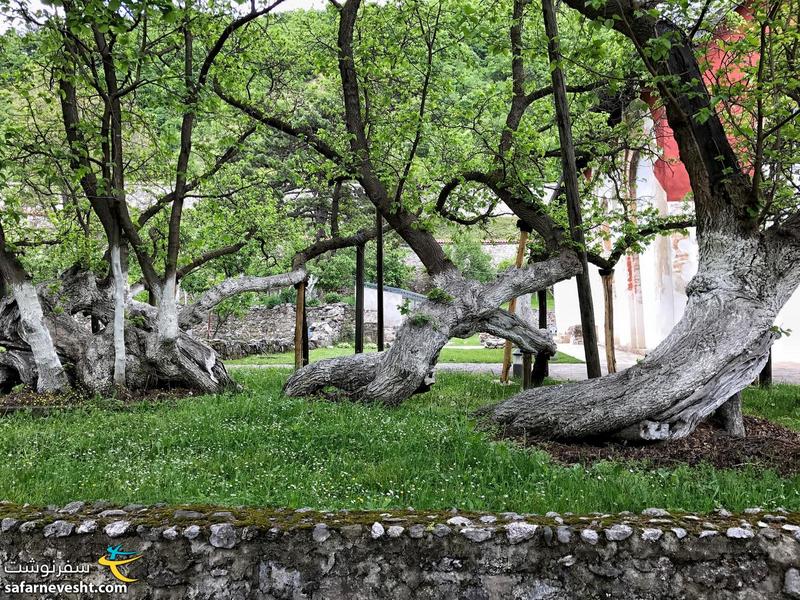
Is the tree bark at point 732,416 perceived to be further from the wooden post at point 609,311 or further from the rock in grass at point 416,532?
the rock in grass at point 416,532

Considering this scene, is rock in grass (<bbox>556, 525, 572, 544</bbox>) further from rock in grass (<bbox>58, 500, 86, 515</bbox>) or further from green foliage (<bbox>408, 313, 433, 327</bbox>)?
green foliage (<bbox>408, 313, 433, 327</bbox>)

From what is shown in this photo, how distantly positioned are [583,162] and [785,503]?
690 cm

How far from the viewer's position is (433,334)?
309 inches

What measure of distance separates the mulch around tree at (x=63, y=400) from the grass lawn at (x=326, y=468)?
1.47ft

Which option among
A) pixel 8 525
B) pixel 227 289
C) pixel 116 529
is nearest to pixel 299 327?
pixel 227 289

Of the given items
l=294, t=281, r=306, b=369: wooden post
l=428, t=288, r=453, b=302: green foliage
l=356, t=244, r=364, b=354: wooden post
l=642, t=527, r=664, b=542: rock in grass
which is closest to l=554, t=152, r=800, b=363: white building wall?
l=356, t=244, r=364, b=354: wooden post

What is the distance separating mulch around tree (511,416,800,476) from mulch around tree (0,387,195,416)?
18.0ft

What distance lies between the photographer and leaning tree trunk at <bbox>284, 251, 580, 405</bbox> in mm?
7793

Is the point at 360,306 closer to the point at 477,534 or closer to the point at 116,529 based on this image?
the point at 116,529

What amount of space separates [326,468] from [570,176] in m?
3.88

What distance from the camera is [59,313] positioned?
32.0ft

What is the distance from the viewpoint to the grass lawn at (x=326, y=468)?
13.5 ft

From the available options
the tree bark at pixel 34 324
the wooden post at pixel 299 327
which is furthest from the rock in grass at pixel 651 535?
the wooden post at pixel 299 327

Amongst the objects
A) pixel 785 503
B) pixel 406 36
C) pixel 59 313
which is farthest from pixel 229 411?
pixel 406 36
